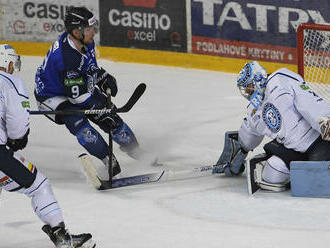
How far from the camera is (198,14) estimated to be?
Answer: 26.8 feet

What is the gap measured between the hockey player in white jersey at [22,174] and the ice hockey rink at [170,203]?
1.01ft

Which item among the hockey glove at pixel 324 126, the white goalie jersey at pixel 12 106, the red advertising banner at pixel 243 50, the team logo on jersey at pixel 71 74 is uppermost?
the white goalie jersey at pixel 12 106

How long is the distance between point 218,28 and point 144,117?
5.98ft

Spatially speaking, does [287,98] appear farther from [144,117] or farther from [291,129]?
[144,117]

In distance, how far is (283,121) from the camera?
4465mm

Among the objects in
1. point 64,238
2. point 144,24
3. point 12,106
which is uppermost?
point 12,106

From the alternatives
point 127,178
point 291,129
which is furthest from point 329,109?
point 127,178

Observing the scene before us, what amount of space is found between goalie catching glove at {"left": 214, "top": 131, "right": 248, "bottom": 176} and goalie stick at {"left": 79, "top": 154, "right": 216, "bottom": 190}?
67 millimetres

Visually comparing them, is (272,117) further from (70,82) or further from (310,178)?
(70,82)

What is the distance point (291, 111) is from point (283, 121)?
0.07 meters

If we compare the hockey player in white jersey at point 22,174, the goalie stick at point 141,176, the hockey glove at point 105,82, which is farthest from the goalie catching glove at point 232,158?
the hockey player in white jersey at point 22,174

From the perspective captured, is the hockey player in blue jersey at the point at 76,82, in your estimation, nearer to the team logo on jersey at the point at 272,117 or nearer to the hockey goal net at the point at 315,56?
the team logo on jersey at the point at 272,117

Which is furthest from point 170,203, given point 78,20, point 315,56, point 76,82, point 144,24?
point 144,24

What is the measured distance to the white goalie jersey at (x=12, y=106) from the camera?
3457mm
